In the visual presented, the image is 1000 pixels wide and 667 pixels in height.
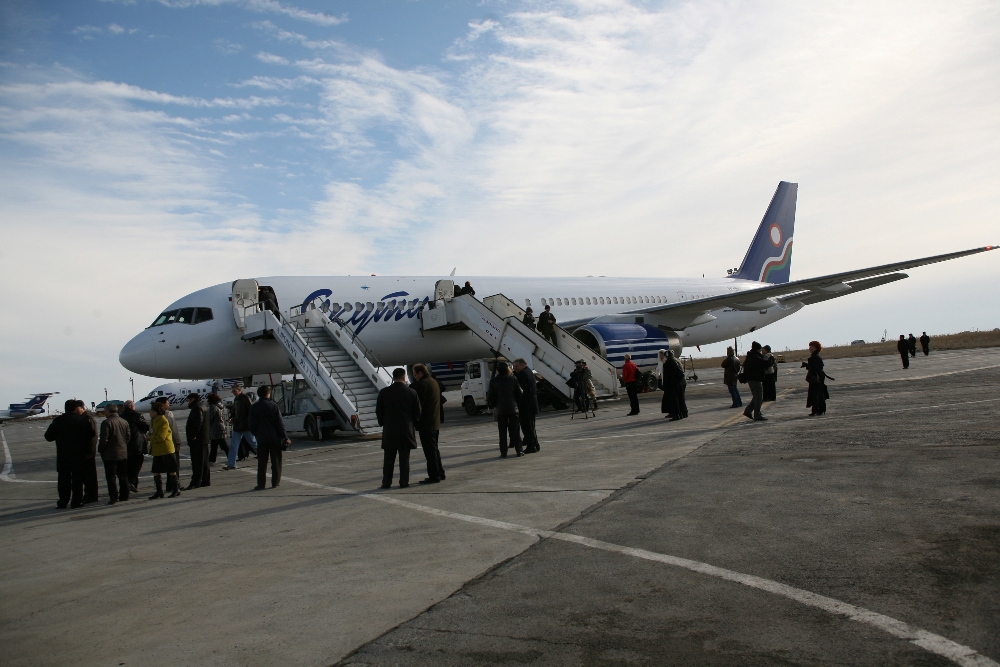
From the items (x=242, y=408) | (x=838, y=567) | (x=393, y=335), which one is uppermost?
(x=393, y=335)

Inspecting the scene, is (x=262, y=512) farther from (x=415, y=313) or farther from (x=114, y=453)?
(x=415, y=313)

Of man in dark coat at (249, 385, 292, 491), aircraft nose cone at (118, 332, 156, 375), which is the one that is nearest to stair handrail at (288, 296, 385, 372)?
aircraft nose cone at (118, 332, 156, 375)

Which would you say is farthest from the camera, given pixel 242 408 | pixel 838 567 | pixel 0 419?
pixel 0 419

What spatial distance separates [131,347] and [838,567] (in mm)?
17678

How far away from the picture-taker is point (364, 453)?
45.1 ft

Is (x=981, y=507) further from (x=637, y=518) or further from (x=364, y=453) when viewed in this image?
(x=364, y=453)

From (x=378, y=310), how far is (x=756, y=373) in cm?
1110

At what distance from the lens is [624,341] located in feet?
69.9

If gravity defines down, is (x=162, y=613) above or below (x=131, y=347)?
below

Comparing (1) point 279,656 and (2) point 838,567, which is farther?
(2) point 838,567

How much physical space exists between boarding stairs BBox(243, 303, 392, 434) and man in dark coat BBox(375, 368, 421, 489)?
715 cm

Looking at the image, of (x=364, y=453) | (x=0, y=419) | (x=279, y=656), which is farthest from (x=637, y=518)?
(x=0, y=419)

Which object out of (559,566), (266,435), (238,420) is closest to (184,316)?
(238,420)

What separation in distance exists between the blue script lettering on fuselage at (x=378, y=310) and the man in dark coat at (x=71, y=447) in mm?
9428
